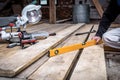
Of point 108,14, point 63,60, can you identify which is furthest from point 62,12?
point 63,60

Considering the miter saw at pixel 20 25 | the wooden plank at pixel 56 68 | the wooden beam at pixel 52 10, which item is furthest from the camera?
the wooden beam at pixel 52 10

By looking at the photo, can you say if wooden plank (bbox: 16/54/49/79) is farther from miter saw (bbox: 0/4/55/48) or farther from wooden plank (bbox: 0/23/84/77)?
miter saw (bbox: 0/4/55/48)

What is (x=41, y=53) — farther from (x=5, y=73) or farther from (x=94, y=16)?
(x=94, y=16)

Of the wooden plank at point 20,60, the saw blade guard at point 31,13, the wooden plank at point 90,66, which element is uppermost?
the saw blade guard at point 31,13

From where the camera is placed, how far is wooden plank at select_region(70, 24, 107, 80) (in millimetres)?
1562

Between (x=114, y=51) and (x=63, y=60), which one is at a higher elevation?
(x=63, y=60)

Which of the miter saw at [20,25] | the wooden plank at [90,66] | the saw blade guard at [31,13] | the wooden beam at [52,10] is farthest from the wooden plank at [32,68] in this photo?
the wooden beam at [52,10]

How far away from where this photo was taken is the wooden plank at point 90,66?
5.13 ft

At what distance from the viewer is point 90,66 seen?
1786 millimetres

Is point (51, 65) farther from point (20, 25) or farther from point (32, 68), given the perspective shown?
point (20, 25)

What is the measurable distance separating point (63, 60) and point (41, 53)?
0.25 metres

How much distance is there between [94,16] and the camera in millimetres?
6641

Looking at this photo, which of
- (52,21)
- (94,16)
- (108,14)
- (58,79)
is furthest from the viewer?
(94,16)

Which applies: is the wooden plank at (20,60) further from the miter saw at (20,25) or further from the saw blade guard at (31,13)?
the saw blade guard at (31,13)
